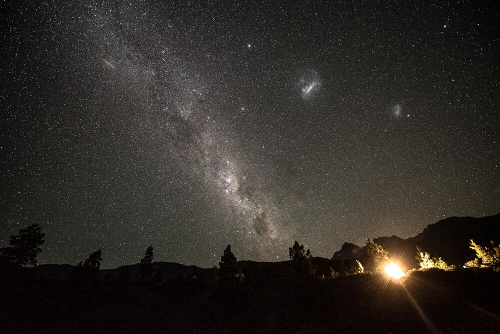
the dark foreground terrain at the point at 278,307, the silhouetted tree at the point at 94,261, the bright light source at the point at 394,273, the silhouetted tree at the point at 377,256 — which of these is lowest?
the dark foreground terrain at the point at 278,307

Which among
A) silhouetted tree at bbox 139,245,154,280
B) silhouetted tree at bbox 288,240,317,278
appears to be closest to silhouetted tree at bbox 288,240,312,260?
silhouetted tree at bbox 288,240,317,278

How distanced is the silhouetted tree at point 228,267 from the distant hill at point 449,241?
37.0 metres

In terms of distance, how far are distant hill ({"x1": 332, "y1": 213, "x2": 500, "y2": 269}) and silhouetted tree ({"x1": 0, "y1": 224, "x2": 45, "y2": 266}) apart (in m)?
72.1

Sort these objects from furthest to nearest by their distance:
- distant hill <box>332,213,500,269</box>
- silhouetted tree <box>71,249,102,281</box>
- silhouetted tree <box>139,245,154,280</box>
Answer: distant hill <box>332,213,500,269</box>
silhouetted tree <box>139,245,154,280</box>
silhouetted tree <box>71,249,102,281</box>

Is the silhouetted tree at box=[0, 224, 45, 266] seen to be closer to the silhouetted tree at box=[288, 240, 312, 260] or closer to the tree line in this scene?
the tree line

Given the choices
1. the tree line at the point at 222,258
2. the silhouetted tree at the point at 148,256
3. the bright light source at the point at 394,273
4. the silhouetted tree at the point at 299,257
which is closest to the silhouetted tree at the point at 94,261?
the tree line at the point at 222,258

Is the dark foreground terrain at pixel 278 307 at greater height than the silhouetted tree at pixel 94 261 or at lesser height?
lesser

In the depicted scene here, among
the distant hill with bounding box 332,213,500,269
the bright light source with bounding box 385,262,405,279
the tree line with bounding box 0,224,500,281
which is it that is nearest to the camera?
the bright light source with bounding box 385,262,405,279

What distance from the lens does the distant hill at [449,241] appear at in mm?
90113

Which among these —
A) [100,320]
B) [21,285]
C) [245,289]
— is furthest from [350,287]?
[21,285]

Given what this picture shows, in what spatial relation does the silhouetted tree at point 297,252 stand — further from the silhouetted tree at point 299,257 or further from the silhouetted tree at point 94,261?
the silhouetted tree at point 94,261

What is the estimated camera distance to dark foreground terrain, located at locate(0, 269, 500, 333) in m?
20.8

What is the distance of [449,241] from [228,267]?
Result: 343 feet

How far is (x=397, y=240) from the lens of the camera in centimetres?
17288
